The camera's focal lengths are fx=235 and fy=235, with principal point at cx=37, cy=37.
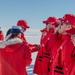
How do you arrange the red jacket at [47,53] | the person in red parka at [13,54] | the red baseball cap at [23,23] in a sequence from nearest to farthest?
1. the person in red parka at [13,54]
2. the red jacket at [47,53]
3. the red baseball cap at [23,23]

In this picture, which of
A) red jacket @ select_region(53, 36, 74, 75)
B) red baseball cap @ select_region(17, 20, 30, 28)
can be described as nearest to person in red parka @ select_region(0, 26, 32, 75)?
red jacket @ select_region(53, 36, 74, 75)

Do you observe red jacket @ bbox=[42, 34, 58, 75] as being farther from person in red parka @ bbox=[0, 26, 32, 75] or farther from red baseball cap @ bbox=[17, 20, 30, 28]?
red baseball cap @ bbox=[17, 20, 30, 28]

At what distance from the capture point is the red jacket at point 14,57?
319 centimetres

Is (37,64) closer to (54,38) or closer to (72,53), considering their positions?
(54,38)

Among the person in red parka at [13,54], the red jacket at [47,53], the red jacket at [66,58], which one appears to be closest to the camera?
the red jacket at [66,58]

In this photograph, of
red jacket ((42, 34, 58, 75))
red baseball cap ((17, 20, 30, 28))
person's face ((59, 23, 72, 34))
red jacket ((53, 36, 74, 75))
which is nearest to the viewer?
red jacket ((53, 36, 74, 75))

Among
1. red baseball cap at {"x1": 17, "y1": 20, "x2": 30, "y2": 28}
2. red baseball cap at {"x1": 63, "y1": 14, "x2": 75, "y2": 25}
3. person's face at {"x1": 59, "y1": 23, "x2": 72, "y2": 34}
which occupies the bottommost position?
red baseball cap at {"x1": 17, "y1": 20, "x2": 30, "y2": 28}

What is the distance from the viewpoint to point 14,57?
3271 mm

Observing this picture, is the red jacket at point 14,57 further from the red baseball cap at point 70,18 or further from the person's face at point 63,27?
the red baseball cap at point 70,18

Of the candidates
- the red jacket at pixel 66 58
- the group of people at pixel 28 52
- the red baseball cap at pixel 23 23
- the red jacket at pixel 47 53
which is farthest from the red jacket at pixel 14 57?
the red baseball cap at pixel 23 23

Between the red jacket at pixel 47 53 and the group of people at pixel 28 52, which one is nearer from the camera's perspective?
the group of people at pixel 28 52

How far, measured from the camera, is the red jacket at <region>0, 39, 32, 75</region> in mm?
3193

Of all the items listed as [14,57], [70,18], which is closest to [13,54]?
[14,57]

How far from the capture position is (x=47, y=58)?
4277 mm
